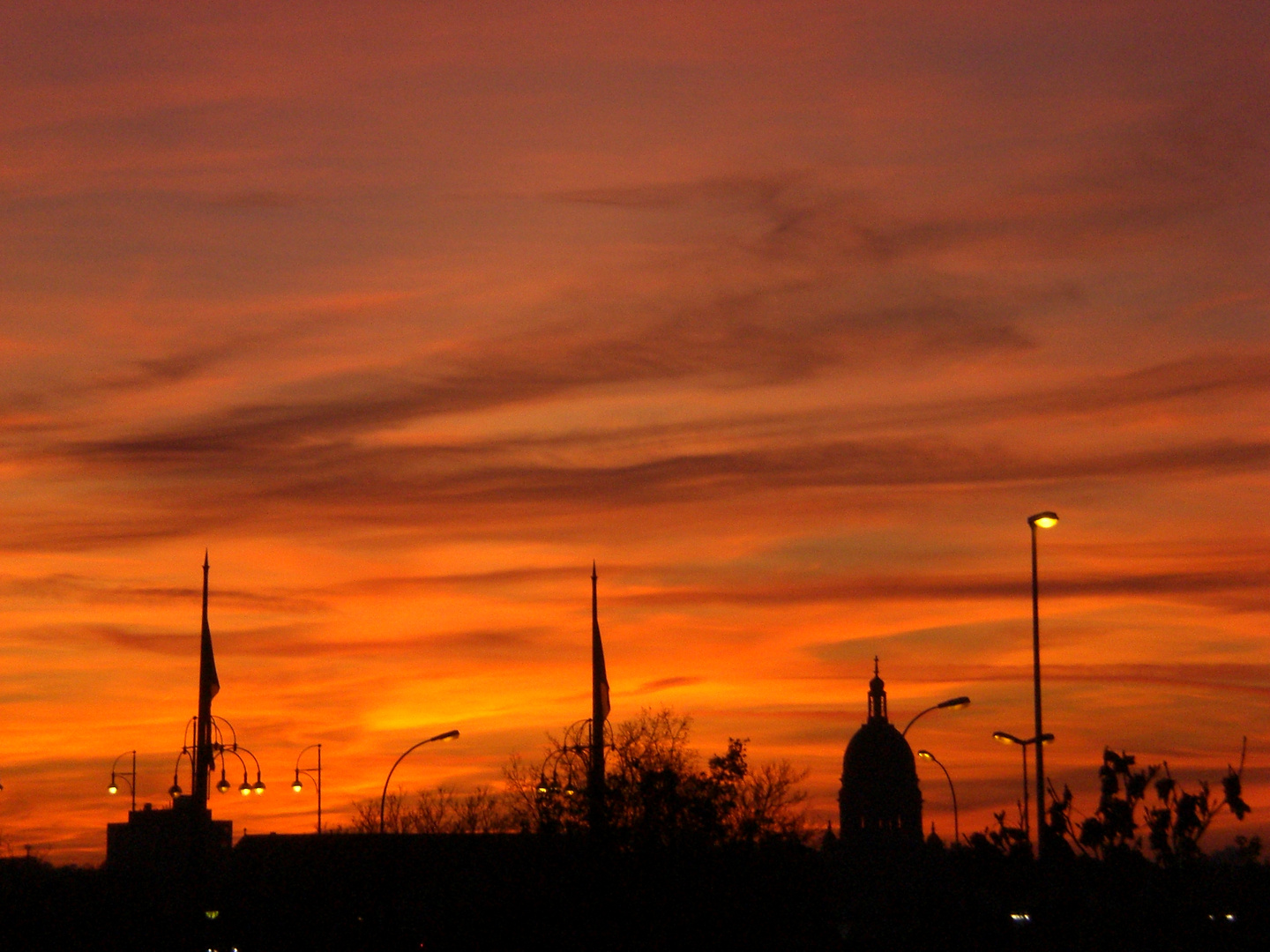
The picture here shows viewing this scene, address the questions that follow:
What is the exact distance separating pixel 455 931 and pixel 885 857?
366 ft

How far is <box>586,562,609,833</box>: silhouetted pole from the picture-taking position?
32.5m

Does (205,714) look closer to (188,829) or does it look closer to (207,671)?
(207,671)

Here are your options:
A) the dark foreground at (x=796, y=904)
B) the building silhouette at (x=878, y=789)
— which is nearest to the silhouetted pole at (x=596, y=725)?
the dark foreground at (x=796, y=904)

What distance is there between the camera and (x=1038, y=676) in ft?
109

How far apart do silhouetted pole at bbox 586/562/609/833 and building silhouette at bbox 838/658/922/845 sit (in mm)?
113854

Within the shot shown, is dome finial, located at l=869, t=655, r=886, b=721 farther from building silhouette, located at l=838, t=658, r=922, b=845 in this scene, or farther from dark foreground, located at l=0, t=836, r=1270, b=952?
dark foreground, located at l=0, t=836, r=1270, b=952

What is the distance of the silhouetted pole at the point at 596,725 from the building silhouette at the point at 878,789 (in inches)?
4482

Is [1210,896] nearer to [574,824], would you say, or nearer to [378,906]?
[574,824]

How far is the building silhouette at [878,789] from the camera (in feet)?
521

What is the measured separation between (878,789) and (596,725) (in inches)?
4977

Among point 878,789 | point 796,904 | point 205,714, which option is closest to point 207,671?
point 205,714

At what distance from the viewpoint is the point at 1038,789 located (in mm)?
32156

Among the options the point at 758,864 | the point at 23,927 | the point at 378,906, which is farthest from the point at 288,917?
the point at 758,864

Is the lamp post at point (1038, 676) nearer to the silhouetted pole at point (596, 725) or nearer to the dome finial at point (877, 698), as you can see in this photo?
the silhouetted pole at point (596, 725)
